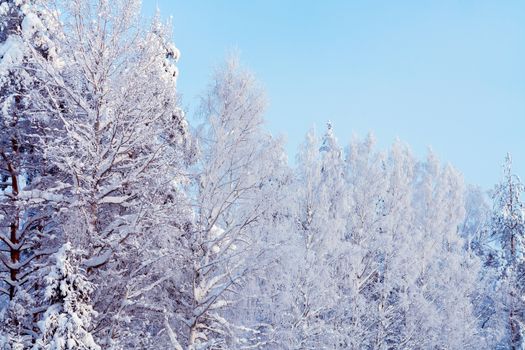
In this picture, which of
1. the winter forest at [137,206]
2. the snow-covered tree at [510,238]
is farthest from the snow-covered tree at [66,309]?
the snow-covered tree at [510,238]

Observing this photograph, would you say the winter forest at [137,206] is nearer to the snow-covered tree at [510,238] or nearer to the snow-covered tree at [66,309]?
the snow-covered tree at [66,309]

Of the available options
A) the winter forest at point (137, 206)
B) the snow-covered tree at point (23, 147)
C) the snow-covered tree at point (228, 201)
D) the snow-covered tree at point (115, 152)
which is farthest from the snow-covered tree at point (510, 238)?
the snow-covered tree at point (23, 147)

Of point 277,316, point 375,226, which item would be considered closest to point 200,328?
point 277,316

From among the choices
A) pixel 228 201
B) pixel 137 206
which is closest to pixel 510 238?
pixel 228 201

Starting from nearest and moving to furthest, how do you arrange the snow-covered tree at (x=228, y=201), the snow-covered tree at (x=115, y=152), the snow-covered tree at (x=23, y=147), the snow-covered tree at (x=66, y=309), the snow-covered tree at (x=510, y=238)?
the snow-covered tree at (x=66, y=309)
the snow-covered tree at (x=115, y=152)
the snow-covered tree at (x=23, y=147)
the snow-covered tree at (x=228, y=201)
the snow-covered tree at (x=510, y=238)

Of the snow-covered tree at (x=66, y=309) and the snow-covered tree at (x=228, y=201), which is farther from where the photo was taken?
the snow-covered tree at (x=228, y=201)

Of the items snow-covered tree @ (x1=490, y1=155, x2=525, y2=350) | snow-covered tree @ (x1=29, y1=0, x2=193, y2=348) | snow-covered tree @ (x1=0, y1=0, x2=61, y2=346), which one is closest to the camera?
snow-covered tree @ (x1=29, y1=0, x2=193, y2=348)

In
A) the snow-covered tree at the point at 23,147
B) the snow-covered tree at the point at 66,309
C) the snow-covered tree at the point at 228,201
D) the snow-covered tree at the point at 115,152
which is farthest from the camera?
the snow-covered tree at the point at 228,201

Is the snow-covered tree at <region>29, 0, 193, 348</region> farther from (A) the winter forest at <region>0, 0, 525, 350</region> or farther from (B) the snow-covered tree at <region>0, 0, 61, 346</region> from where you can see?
(B) the snow-covered tree at <region>0, 0, 61, 346</region>

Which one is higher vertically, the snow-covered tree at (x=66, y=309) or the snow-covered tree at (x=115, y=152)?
the snow-covered tree at (x=115, y=152)

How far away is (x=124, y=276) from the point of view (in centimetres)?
1050

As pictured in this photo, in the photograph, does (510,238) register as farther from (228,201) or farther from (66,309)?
(66,309)

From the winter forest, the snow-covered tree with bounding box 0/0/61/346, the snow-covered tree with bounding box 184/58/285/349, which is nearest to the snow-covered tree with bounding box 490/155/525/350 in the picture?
the winter forest

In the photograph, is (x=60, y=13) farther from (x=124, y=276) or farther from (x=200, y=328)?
(x=200, y=328)
